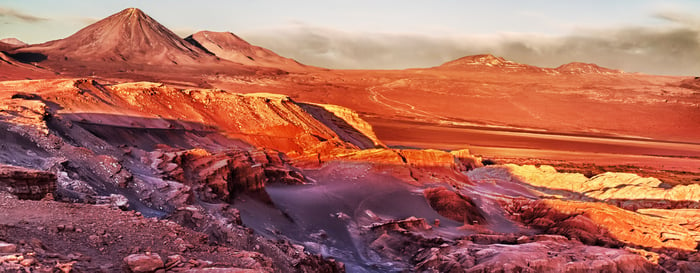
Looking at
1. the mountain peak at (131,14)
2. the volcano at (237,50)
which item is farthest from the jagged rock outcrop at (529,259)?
the volcano at (237,50)

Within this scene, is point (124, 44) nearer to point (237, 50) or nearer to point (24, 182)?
point (237, 50)

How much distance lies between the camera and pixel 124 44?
9100cm

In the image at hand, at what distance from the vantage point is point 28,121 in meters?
10.5

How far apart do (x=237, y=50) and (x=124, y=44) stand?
126 feet

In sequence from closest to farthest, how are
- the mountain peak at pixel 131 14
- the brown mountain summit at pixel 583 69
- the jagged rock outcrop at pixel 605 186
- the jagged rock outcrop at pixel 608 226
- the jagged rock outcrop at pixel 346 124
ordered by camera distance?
the jagged rock outcrop at pixel 608 226 → the jagged rock outcrop at pixel 605 186 → the jagged rock outcrop at pixel 346 124 → the mountain peak at pixel 131 14 → the brown mountain summit at pixel 583 69

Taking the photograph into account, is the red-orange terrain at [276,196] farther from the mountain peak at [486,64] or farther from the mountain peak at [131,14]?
the mountain peak at [486,64]

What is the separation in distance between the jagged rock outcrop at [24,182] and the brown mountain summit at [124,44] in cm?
8140

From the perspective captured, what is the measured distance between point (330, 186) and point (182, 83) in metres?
60.9

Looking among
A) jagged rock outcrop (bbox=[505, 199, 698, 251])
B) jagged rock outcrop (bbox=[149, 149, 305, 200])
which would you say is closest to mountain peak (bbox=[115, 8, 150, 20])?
jagged rock outcrop (bbox=[149, 149, 305, 200])

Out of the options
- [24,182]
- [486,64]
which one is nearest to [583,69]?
[486,64]

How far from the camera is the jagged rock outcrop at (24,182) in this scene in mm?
6434

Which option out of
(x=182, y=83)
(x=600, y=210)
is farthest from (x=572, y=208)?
(x=182, y=83)

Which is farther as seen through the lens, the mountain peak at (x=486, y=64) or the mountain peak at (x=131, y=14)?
the mountain peak at (x=486, y=64)

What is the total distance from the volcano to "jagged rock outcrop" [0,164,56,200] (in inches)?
4453
